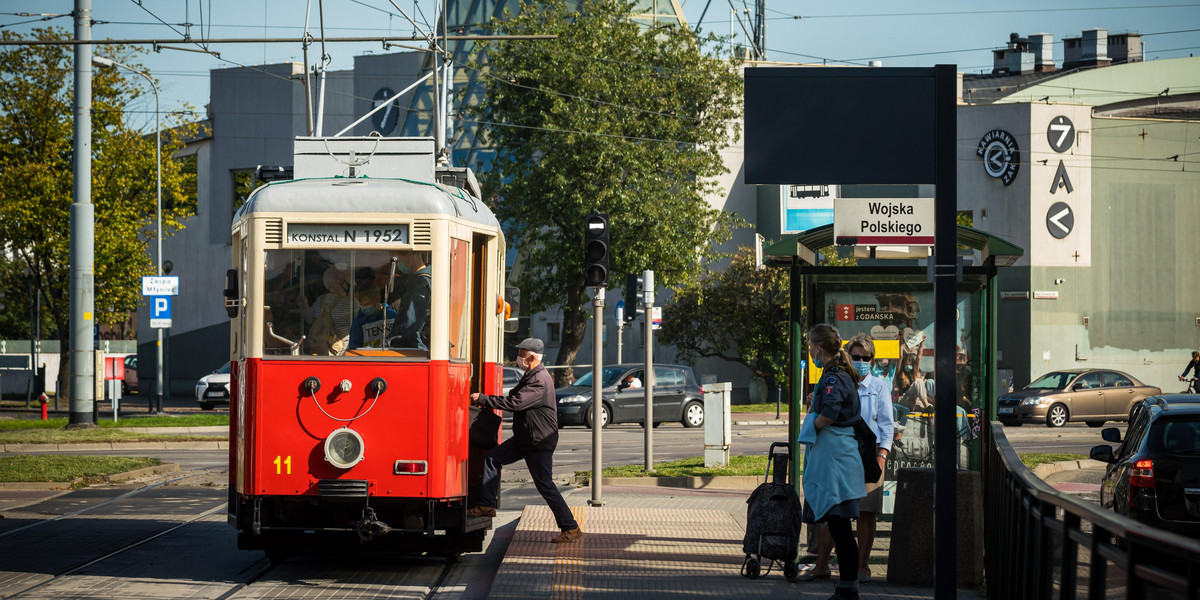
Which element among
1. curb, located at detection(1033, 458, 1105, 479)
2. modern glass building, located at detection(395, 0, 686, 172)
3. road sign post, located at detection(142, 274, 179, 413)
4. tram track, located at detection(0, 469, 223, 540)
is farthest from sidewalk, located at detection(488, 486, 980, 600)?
modern glass building, located at detection(395, 0, 686, 172)

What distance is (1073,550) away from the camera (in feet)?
15.2

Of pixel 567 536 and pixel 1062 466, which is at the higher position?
pixel 567 536

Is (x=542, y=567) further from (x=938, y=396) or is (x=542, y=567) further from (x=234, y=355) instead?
(x=938, y=396)

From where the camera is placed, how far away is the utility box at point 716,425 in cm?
1803

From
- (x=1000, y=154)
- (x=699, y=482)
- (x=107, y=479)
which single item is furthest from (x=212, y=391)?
(x=1000, y=154)

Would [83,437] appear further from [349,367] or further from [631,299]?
[349,367]

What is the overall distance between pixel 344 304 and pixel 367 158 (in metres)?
1.74

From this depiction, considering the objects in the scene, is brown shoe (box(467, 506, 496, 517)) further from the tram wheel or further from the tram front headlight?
the tram wheel

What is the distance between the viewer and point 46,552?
10773 mm

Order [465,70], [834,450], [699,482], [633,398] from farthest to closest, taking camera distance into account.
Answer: [465,70], [633,398], [699,482], [834,450]

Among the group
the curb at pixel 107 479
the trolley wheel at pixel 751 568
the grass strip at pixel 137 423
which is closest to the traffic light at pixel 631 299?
the grass strip at pixel 137 423

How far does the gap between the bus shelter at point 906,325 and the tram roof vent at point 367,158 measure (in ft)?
9.81

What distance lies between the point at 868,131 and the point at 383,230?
4031 millimetres

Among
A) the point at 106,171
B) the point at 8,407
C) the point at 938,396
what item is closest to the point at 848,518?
the point at 938,396
